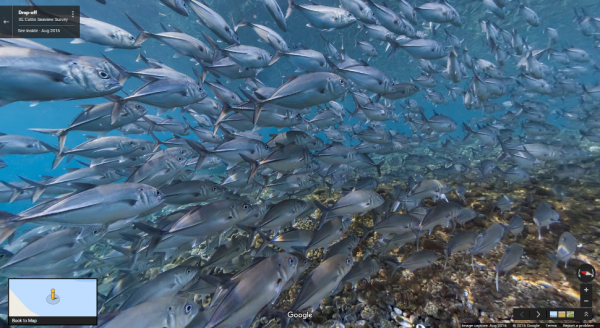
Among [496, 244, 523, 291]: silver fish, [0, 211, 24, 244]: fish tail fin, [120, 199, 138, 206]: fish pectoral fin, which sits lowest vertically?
[0, 211, 24, 244]: fish tail fin

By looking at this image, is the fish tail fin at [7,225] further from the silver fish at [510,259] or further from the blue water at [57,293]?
the silver fish at [510,259]

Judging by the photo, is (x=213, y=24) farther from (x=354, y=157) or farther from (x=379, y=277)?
(x=379, y=277)

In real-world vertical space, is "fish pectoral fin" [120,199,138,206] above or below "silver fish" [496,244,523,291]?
below

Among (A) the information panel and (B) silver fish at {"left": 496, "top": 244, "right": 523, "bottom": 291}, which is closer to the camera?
(B) silver fish at {"left": 496, "top": 244, "right": 523, "bottom": 291}

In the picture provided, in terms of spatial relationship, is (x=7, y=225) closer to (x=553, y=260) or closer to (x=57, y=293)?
(x=57, y=293)

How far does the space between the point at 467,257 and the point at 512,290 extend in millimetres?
686

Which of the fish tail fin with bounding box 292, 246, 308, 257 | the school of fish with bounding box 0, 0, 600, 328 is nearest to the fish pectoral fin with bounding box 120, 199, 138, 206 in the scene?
the school of fish with bounding box 0, 0, 600, 328

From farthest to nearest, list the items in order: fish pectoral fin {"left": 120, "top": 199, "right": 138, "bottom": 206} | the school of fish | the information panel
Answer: the information panel, fish pectoral fin {"left": 120, "top": 199, "right": 138, "bottom": 206}, the school of fish

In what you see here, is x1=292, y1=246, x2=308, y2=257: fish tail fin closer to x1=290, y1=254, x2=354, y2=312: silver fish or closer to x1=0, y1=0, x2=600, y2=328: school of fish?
x1=0, y1=0, x2=600, y2=328: school of fish

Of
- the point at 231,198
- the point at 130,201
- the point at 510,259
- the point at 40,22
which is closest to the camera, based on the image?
the point at 130,201

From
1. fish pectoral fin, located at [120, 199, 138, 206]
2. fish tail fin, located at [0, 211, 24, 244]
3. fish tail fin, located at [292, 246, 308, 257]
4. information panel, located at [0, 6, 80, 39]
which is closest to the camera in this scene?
fish tail fin, located at [0, 211, 24, 244]

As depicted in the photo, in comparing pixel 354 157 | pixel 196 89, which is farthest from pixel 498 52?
pixel 196 89

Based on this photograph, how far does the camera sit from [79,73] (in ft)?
7.23

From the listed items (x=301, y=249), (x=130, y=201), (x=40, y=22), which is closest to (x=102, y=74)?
(x=130, y=201)
